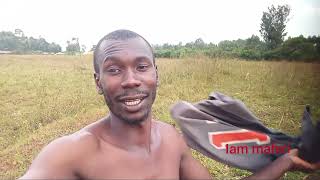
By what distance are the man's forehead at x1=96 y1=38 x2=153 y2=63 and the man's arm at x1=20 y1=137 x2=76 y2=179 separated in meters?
0.28

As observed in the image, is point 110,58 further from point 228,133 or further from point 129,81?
point 228,133

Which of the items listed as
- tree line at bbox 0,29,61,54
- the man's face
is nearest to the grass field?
the man's face

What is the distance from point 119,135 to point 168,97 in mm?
4466

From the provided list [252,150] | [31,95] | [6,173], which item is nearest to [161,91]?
[31,95]

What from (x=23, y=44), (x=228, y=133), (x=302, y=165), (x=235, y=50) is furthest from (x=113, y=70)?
Result: (x=23, y=44)

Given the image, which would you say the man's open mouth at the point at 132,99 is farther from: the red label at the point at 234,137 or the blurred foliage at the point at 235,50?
the blurred foliage at the point at 235,50

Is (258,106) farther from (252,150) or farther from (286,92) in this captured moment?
(252,150)

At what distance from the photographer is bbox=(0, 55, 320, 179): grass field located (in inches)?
164

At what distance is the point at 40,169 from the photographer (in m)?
1.04

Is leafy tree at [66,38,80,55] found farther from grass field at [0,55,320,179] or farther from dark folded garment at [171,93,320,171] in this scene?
dark folded garment at [171,93,320,171]

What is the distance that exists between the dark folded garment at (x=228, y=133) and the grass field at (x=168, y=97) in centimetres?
150

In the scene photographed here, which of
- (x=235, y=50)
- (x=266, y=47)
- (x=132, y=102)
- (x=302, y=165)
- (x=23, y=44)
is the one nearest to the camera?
(x=132, y=102)

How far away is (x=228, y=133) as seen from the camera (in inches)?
59.5

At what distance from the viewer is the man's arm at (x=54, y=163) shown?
3.40 feet
